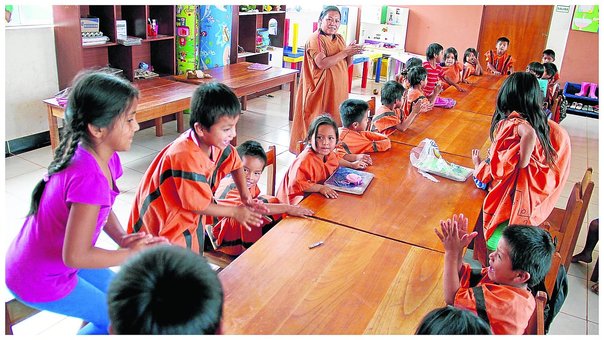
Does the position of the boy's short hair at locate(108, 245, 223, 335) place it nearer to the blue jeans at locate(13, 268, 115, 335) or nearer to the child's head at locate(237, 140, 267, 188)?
the blue jeans at locate(13, 268, 115, 335)

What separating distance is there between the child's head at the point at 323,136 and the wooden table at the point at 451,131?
0.74 meters

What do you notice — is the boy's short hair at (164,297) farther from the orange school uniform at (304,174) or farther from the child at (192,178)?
the orange school uniform at (304,174)

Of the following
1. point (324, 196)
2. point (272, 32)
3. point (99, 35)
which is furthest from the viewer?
point (272, 32)

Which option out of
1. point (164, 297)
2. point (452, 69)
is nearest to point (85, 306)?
point (164, 297)

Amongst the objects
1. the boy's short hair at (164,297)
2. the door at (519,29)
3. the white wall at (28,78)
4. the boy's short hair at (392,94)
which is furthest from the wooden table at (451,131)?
the door at (519,29)

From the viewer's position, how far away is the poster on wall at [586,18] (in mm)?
7332

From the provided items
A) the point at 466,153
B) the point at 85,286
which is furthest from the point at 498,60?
the point at 85,286

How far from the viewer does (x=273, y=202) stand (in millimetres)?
2271

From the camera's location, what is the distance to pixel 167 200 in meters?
1.72

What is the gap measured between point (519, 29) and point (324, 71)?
209 inches

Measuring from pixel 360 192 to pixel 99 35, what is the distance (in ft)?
9.95
